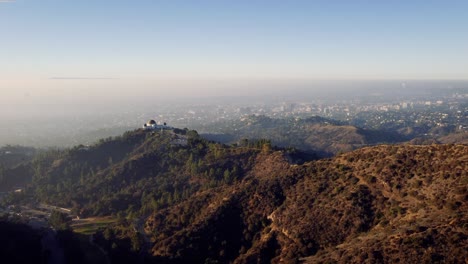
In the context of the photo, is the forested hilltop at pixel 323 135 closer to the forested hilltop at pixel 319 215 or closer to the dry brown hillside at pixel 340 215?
the forested hilltop at pixel 319 215

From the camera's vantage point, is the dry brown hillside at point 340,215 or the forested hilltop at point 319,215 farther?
the forested hilltop at point 319,215

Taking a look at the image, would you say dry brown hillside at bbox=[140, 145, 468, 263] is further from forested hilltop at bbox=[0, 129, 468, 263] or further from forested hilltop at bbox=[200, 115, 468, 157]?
forested hilltop at bbox=[200, 115, 468, 157]

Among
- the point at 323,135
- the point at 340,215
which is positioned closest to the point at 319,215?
the point at 340,215

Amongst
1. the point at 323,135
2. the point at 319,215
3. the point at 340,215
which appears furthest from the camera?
the point at 323,135

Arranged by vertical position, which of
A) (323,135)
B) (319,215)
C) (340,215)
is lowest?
(323,135)

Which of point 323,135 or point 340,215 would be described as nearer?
point 340,215

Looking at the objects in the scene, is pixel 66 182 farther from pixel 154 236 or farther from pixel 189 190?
pixel 154 236

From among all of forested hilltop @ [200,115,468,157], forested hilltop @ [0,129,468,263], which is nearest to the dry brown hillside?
forested hilltop @ [0,129,468,263]

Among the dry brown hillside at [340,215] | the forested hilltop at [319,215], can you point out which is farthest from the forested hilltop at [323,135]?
the dry brown hillside at [340,215]

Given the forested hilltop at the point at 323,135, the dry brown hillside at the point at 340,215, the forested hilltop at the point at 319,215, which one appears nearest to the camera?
the dry brown hillside at the point at 340,215

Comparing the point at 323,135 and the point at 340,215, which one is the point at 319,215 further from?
the point at 323,135

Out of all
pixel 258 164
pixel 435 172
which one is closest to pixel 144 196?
pixel 258 164
